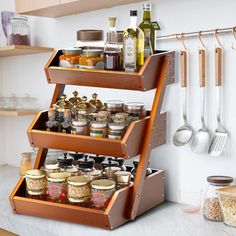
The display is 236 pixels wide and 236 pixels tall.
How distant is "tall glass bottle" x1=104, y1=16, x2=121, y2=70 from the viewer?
1.72 meters

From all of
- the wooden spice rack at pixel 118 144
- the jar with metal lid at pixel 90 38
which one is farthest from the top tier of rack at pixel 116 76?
the jar with metal lid at pixel 90 38

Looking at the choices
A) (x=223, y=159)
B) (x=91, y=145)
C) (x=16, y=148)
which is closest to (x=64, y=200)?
(x=91, y=145)

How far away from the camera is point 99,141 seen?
166 centimetres

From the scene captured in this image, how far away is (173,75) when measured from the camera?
1.90 metres

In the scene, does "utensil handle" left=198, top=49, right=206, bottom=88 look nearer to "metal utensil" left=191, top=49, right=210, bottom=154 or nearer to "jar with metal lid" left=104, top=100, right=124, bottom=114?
"metal utensil" left=191, top=49, right=210, bottom=154

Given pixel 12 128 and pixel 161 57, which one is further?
pixel 12 128

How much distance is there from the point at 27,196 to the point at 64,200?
203 mm

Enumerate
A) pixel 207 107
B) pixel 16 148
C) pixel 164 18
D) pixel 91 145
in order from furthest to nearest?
pixel 16 148 < pixel 164 18 < pixel 207 107 < pixel 91 145

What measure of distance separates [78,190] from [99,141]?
0.70ft

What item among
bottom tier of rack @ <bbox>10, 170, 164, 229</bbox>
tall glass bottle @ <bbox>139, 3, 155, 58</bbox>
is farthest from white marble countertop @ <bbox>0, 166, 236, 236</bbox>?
tall glass bottle @ <bbox>139, 3, 155, 58</bbox>

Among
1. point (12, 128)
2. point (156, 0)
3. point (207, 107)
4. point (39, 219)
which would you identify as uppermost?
point (156, 0)

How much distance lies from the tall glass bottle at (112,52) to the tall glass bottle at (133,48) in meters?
0.05

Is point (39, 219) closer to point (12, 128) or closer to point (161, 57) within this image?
point (161, 57)

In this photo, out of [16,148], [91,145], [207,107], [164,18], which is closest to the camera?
[91,145]
